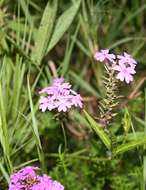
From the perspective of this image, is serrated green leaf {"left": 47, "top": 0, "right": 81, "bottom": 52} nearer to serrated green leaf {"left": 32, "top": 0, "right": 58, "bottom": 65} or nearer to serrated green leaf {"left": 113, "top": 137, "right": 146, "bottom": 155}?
serrated green leaf {"left": 32, "top": 0, "right": 58, "bottom": 65}

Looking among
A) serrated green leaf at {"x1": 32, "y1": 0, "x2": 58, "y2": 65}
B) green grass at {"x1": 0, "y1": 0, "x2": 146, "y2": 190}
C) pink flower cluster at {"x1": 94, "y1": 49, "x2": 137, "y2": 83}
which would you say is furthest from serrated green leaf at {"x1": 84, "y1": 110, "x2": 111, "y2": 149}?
serrated green leaf at {"x1": 32, "y1": 0, "x2": 58, "y2": 65}

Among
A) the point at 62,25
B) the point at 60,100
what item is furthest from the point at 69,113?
the point at 60,100

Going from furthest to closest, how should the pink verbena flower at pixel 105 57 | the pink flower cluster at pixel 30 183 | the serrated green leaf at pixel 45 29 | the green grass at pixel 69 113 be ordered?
the serrated green leaf at pixel 45 29 → the green grass at pixel 69 113 → the pink verbena flower at pixel 105 57 → the pink flower cluster at pixel 30 183

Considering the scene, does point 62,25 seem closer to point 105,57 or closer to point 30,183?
point 105,57

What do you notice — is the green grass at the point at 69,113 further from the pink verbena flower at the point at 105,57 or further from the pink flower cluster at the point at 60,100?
the pink verbena flower at the point at 105,57

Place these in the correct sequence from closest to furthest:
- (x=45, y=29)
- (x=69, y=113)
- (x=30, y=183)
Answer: (x=30, y=183) → (x=45, y=29) → (x=69, y=113)

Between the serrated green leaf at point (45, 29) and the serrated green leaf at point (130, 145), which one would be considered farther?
the serrated green leaf at point (45, 29)

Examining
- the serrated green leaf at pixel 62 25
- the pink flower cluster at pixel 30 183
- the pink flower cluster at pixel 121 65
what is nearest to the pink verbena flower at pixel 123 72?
the pink flower cluster at pixel 121 65
